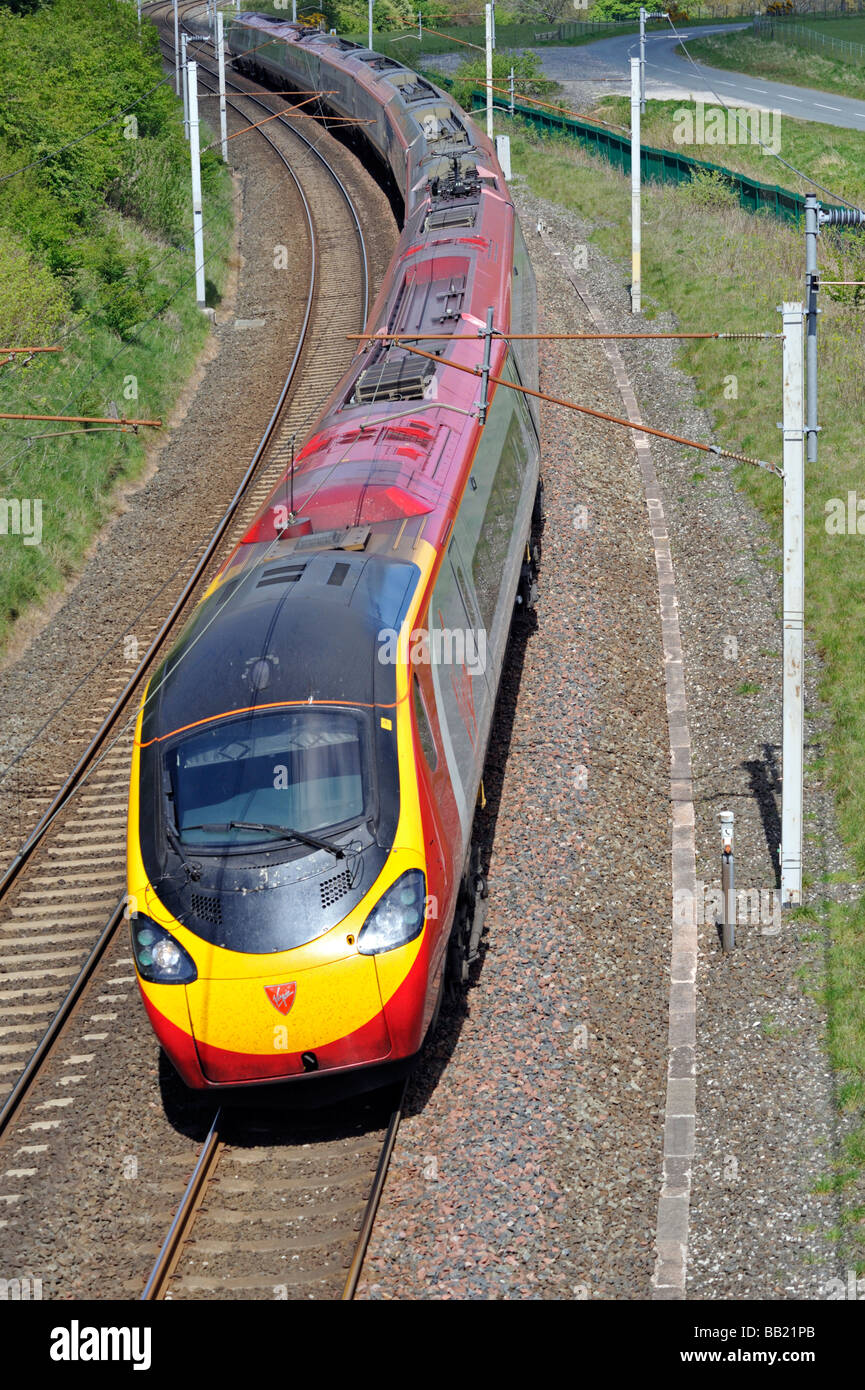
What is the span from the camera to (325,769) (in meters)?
9.59

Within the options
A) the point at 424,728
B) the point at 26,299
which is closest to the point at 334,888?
the point at 424,728

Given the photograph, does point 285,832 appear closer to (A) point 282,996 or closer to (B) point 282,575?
(A) point 282,996

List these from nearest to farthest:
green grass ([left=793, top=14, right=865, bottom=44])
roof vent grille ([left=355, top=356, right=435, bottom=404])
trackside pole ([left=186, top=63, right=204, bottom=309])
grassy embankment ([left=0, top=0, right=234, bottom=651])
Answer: roof vent grille ([left=355, top=356, right=435, bottom=404]), grassy embankment ([left=0, top=0, right=234, bottom=651]), trackside pole ([left=186, top=63, right=204, bottom=309]), green grass ([left=793, top=14, right=865, bottom=44])

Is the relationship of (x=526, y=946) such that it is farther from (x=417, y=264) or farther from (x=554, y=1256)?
(x=417, y=264)

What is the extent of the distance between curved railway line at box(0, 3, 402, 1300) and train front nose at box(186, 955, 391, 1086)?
2.53 ft

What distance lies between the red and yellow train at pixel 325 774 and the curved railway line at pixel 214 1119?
0.67 meters

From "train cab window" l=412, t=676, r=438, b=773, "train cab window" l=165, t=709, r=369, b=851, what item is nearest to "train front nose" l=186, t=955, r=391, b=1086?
"train cab window" l=165, t=709, r=369, b=851

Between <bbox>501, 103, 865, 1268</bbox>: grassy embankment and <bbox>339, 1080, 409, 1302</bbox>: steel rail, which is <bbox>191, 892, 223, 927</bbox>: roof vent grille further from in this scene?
<bbox>501, 103, 865, 1268</bbox>: grassy embankment

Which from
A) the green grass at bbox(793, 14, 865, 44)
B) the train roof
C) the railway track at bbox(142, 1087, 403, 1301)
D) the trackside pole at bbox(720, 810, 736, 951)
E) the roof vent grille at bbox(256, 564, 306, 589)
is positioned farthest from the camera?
the green grass at bbox(793, 14, 865, 44)

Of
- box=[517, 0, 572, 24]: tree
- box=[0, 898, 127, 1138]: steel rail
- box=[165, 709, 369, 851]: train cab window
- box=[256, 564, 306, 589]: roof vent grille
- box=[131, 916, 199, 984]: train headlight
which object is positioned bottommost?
box=[0, 898, 127, 1138]: steel rail

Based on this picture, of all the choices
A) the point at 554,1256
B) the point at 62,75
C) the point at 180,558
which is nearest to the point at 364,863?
the point at 554,1256

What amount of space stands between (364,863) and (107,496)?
12.6m

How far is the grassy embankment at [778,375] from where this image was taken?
1115 cm

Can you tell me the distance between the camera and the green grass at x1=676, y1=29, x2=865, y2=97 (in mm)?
59250
